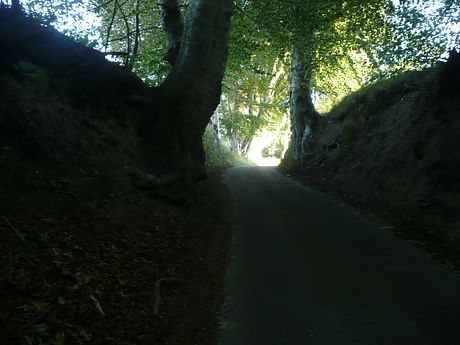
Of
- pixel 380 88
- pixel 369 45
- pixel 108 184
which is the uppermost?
pixel 369 45

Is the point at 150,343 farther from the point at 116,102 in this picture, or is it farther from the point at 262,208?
the point at 262,208

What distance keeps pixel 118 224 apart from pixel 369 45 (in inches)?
625

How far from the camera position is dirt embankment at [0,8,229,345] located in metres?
4.37

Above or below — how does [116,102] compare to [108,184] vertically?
above

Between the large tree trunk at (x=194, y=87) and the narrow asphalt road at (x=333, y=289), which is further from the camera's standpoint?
the large tree trunk at (x=194, y=87)

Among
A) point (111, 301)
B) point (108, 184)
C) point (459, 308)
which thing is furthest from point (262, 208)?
point (111, 301)

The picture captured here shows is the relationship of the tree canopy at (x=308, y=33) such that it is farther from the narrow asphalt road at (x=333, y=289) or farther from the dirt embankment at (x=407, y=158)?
the narrow asphalt road at (x=333, y=289)

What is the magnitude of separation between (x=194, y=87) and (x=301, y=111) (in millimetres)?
13651

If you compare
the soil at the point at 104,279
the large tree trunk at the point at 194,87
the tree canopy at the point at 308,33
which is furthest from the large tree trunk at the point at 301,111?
the soil at the point at 104,279

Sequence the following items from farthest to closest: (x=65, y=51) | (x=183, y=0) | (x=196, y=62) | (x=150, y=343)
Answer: (x=183, y=0) → (x=196, y=62) → (x=65, y=51) → (x=150, y=343)

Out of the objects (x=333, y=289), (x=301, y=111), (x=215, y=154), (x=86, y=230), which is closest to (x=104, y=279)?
(x=86, y=230)

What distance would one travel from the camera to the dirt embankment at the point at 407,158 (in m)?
10.0

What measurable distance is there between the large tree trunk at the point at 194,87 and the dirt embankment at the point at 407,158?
16.2 ft

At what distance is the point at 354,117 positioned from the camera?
19594 millimetres
